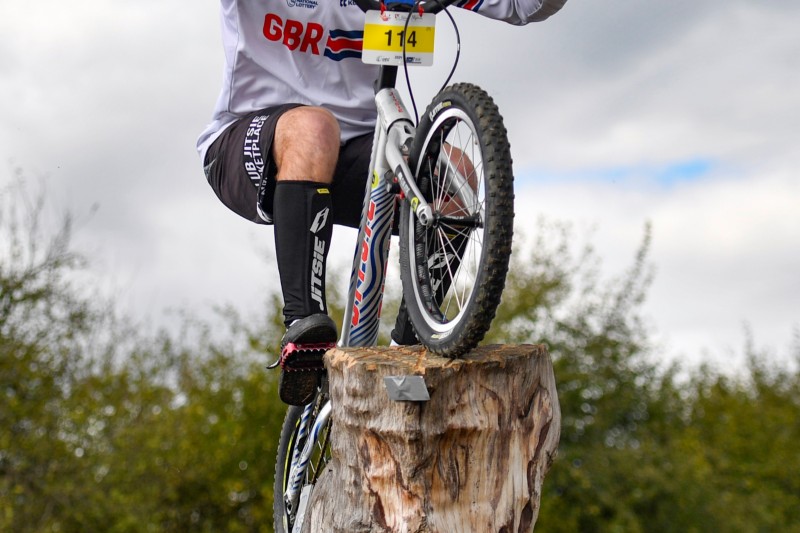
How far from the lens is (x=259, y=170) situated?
147 inches

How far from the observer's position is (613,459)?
39.5ft

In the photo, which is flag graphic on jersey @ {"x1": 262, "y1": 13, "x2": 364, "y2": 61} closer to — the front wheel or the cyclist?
the cyclist

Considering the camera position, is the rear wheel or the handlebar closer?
the handlebar

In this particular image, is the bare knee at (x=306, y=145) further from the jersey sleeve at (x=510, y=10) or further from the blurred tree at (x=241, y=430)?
the blurred tree at (x=241, y=430)

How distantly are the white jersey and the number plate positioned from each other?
0.35 metres

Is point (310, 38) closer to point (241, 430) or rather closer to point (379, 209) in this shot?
Answer: point (379, 209)

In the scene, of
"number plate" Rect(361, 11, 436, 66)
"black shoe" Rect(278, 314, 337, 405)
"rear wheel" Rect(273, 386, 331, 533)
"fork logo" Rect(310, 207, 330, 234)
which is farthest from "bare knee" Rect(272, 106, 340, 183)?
"rear wheel" Rect(273, 386, 331, 533)

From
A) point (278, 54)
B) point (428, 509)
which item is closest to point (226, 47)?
point (278, 54)

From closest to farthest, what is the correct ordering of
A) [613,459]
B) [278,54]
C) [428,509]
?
[428,509], [278,54], [613,459]

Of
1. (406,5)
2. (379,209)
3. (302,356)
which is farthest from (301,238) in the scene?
(406,5)

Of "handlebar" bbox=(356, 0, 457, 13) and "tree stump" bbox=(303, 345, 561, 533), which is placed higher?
"handlebar" bbox=(356, 0, 457, 13)

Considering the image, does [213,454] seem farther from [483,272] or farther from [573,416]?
[483,272]

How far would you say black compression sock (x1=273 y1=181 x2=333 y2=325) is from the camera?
3557mm

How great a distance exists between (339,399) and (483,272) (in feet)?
2.41
